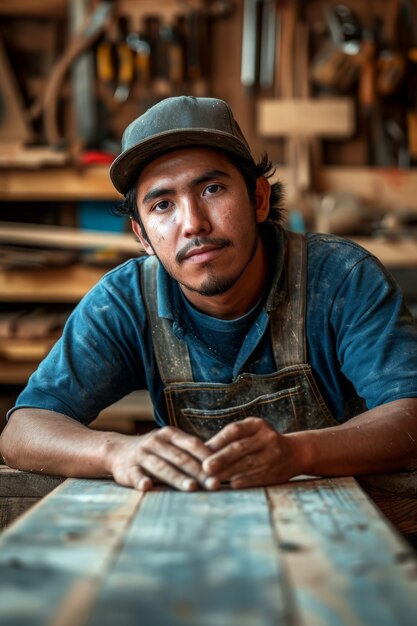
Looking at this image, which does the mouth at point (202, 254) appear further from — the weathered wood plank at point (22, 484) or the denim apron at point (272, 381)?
the weathered wood plank at point (22, 484)

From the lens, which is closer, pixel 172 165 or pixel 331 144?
pixel 172 165

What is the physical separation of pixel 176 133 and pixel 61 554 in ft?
4.26

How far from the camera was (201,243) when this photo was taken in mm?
2318

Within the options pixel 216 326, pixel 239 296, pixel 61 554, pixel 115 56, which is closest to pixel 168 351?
pixel 216 326

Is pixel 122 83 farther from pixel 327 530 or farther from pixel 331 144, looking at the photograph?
pixel 327 530

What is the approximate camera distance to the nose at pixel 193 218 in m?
2.30

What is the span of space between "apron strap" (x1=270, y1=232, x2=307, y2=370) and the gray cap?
0.40 meters

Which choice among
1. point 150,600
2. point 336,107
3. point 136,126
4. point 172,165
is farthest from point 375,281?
point 336,107

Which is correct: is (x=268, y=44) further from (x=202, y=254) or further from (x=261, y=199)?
(x=202, y=254)

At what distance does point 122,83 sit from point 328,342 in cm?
356

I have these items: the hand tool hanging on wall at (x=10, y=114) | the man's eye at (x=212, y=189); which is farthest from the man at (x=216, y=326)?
the hand tool hanging on wall at (x=10, y=114)

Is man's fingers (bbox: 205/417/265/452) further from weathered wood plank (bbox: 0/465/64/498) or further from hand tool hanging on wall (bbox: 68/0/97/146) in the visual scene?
hand tool hanging on wall (bbox: 68/0/97/146)

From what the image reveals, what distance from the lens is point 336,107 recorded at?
5387 millimetres

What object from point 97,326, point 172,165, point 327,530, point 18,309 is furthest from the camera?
point 18,309
